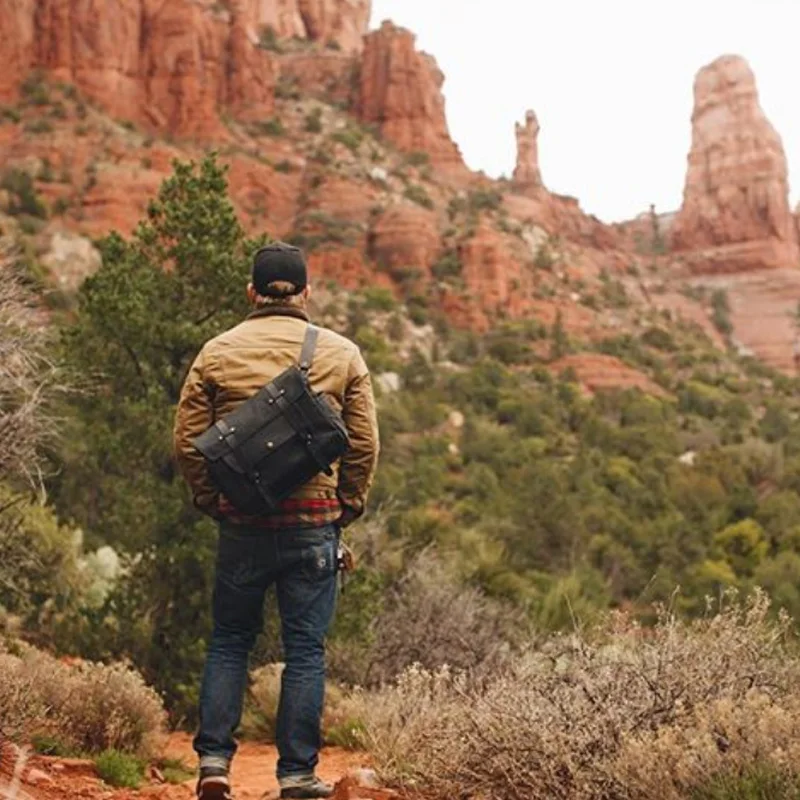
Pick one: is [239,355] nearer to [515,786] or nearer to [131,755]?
[515,786]

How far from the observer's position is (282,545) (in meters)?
4.21

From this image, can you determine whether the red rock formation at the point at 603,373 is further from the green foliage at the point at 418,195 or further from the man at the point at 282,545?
the man at the point at 282,545

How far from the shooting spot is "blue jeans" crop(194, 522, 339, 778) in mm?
→ 4191

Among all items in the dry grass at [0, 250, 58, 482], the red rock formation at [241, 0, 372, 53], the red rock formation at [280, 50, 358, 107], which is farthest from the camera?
the red rock formation at [241, 0, 372, 53]

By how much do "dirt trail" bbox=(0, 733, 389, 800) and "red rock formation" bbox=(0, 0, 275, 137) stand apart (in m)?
54.9

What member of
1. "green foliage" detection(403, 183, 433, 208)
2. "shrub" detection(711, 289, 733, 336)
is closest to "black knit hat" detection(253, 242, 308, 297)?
"green foliage" detection(403, 183, 433, 208)

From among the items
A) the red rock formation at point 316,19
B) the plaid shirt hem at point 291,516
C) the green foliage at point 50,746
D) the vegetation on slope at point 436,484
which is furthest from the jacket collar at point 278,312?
the red rock formation at point 316,19

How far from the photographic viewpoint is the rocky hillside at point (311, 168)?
170ft

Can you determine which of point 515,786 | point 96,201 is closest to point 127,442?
point 515,786

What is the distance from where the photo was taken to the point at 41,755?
5.48 metres

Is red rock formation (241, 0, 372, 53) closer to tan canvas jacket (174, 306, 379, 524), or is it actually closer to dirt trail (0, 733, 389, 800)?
dirt trail (0, 733, 389, 800)

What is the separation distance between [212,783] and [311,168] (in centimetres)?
6054

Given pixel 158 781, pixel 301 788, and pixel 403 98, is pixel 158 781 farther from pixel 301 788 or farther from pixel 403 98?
pixel 403 98

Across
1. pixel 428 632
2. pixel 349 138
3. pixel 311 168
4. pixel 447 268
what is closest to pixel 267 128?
pixel 349 138
